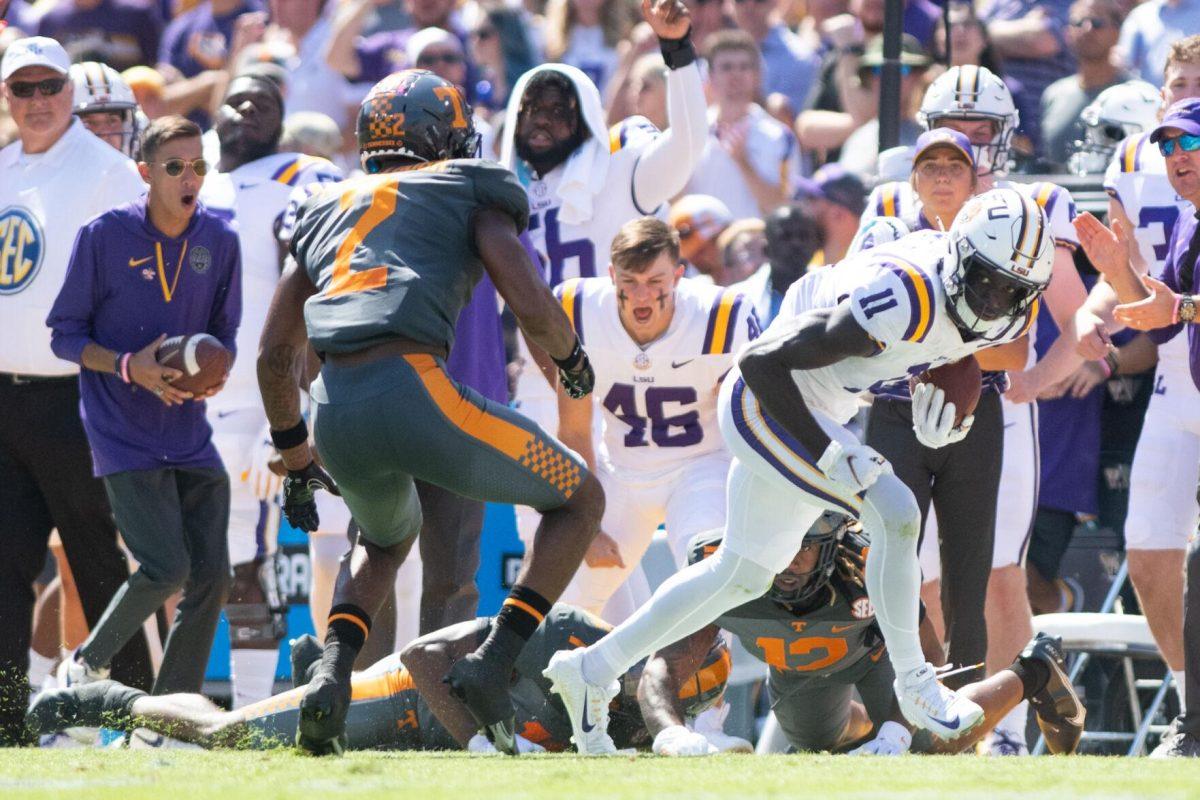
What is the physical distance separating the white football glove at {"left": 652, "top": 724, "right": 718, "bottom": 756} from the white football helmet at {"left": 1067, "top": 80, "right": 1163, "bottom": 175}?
3.38 metres

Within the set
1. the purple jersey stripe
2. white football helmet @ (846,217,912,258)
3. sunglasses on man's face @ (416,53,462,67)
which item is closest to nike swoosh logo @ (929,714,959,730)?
the purple jersey stripe

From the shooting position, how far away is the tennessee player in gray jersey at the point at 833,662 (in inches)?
258

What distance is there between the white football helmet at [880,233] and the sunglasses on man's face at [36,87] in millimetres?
3139

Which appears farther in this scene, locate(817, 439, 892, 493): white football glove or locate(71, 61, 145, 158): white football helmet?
locate(71, 61, 145, 158): white football helmet

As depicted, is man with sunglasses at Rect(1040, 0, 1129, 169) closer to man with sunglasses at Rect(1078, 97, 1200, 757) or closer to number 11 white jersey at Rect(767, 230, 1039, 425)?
man with sunglasses at Rect(1078, 97, 1200, 757)

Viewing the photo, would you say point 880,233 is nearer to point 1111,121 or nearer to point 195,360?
point 1111,121

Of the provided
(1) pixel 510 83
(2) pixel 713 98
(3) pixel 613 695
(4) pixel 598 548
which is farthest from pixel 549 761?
(1) pixel 510 83

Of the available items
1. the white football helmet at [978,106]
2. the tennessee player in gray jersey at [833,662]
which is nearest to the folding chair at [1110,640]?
the tennessee player in gray jersey at [833,662]

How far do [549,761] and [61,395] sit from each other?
2.93 metres

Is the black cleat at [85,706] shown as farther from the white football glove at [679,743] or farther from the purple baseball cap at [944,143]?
the purple baseball cap at [944,143]

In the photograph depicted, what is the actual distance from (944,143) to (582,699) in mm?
2373

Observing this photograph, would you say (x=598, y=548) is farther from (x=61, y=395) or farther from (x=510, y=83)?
(x=510, y=83)

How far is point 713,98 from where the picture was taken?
35.4ft

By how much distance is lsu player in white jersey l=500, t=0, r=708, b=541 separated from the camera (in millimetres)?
8297
